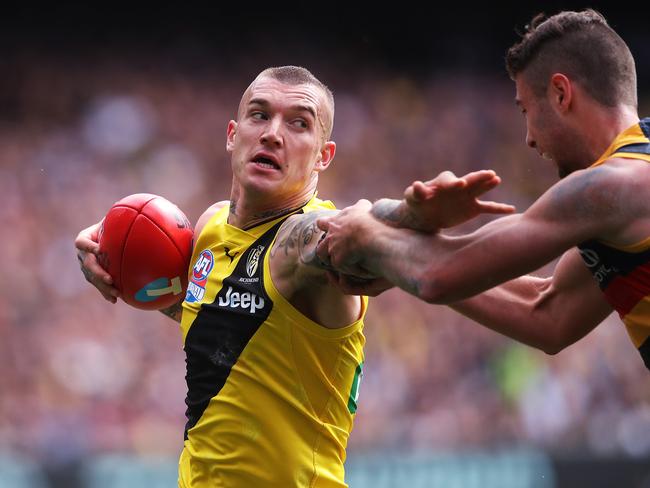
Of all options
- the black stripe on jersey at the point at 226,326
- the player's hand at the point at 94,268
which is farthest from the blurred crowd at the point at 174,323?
the black stripe on jersey at the point at 226,326

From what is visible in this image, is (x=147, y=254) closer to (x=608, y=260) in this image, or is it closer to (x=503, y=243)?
(x=503, y=243)

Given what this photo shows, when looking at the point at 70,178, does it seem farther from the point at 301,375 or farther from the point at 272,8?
the point at 301,375

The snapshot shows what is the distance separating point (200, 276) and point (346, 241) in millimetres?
1034

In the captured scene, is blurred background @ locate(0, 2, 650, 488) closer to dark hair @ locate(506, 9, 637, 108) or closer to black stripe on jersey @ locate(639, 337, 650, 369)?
black stripe on jersey @ locate(639, 337, 650, 369)

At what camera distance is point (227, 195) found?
41.3 feet

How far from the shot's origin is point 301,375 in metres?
4.20

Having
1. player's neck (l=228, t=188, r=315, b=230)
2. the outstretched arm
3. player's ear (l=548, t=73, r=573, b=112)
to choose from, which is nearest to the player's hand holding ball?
player's neck (l=228, t=188, r=315, b=230)

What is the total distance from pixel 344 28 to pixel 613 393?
21.5ft

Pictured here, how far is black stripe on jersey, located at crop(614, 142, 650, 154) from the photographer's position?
351 centimetres

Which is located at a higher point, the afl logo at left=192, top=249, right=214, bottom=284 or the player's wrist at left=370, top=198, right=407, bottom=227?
the player's wrist at left=370, top=198, right=407, bottom=227

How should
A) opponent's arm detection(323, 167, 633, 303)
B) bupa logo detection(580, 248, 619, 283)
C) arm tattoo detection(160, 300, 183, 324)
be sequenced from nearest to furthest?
opponent's arm detection(323, 167, 633, 303) < bupa logo detection(580, 248, 619, 283) < arm tattoo detection(160, 300, 183, 324)

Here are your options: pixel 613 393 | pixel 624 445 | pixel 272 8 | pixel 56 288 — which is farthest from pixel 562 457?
pixel 272 8

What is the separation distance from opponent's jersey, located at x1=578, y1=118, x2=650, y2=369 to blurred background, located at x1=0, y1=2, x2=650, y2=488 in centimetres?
633

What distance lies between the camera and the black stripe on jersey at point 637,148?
138 inches
